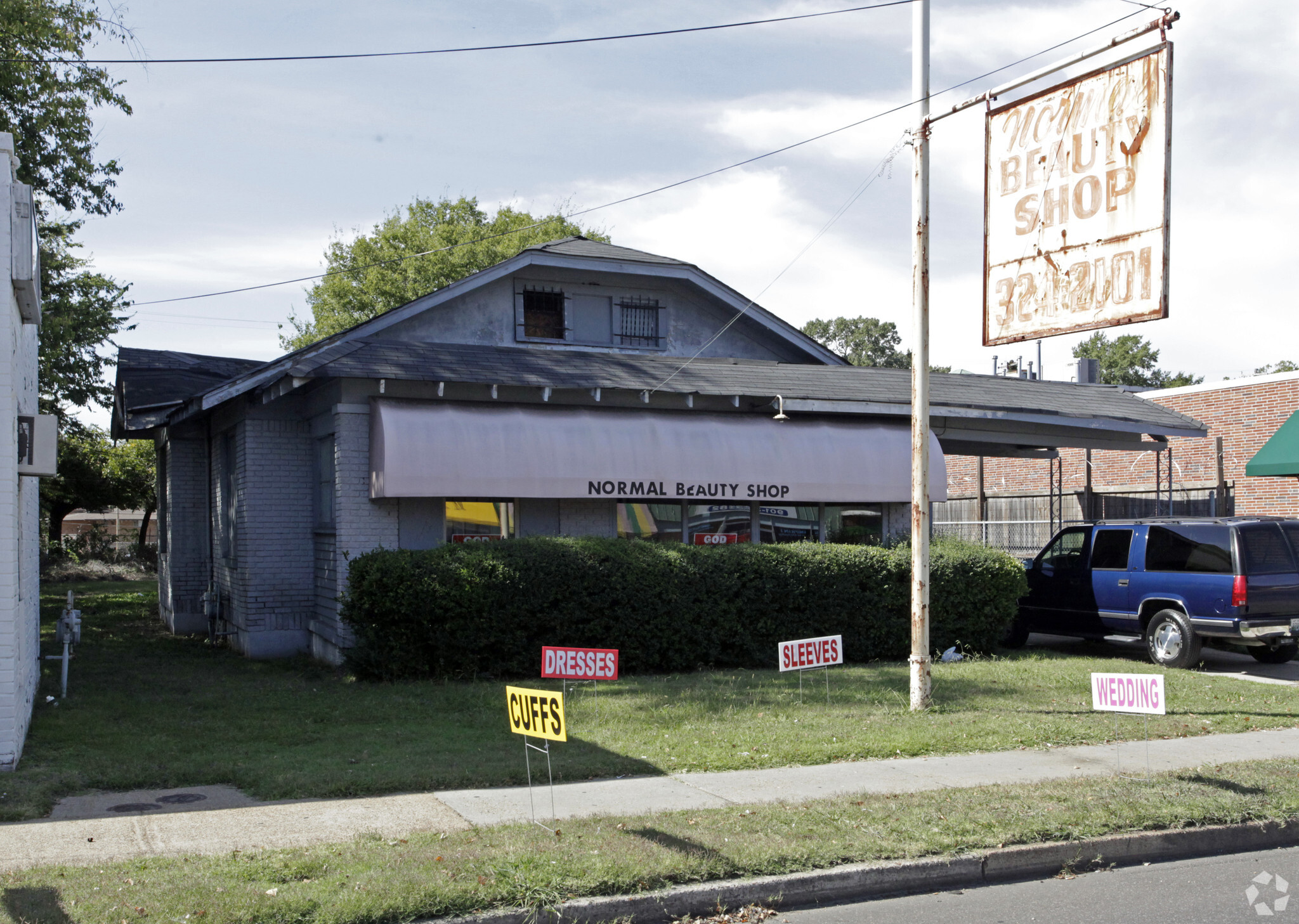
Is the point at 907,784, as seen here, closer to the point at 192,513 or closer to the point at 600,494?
the point at 600,494

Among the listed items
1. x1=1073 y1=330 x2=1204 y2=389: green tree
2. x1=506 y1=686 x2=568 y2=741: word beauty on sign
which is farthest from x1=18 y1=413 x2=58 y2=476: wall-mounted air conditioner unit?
x1=1073 y1=330 x2=1204 y2=389: green tree

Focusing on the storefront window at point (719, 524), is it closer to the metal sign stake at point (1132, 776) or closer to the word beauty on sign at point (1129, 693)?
the metal sign stake at point (1132, 776)

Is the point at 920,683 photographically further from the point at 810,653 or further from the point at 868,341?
the point at 868,341

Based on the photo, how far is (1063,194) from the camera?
29.8 ft

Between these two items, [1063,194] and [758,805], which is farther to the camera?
[1063,194]

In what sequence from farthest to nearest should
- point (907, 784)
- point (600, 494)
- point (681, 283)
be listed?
point (681, 283) → point (600, 494) → point (907, 784)

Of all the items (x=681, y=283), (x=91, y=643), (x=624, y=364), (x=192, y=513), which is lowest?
(x=91, y=643)

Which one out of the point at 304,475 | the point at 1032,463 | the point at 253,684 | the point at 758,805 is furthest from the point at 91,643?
the point at 1032,463

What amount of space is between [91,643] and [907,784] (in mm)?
14061

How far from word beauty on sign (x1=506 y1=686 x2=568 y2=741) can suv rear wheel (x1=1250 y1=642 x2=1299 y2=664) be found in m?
11.3

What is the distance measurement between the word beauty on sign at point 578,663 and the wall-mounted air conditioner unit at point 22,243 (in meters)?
5.13

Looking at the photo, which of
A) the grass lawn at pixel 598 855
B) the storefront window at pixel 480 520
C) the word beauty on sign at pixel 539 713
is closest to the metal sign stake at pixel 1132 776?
the grass lawn at pixel 598 855

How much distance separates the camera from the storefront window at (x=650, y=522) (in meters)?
15.7

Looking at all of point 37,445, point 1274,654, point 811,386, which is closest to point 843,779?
point 37,445
